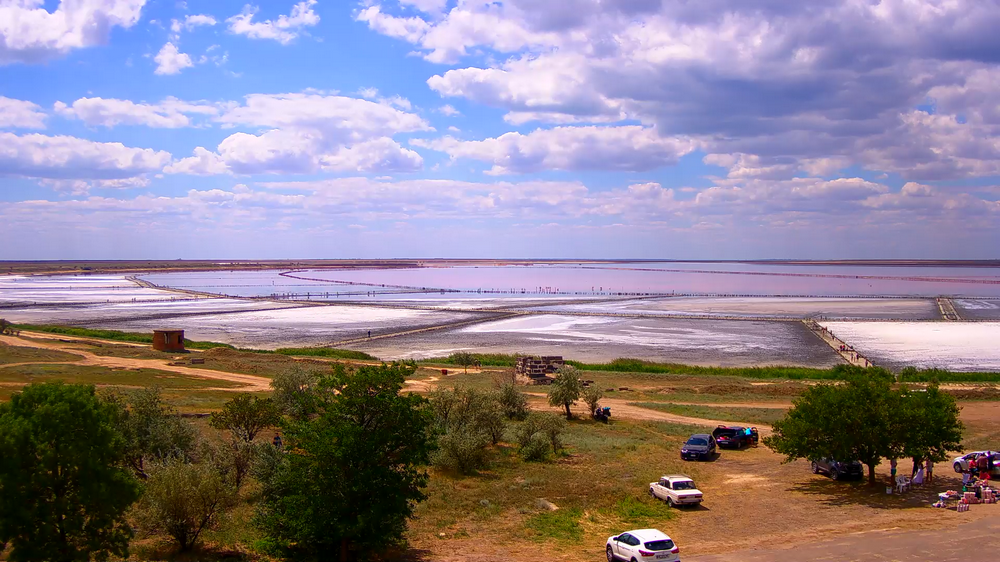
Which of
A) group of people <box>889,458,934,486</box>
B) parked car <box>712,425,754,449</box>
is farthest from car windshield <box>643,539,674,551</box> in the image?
parked car <box>712,425,754,449</box>

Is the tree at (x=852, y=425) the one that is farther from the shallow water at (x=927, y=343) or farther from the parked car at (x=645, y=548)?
the shallow water at (x=927, y=343)

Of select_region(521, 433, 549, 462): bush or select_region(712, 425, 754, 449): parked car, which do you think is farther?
select_region(712, 425, 754, 449): parked car

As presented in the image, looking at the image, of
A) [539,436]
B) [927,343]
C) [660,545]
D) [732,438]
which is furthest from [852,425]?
[927,343]

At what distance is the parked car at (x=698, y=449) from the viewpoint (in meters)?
24.8

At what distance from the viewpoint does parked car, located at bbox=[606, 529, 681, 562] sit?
13.8 metres

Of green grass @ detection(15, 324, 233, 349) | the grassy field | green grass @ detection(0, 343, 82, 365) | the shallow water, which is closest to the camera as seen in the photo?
the grassy field

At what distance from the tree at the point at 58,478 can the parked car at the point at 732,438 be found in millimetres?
20620

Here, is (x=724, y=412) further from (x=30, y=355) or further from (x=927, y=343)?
(x=30, y=355)

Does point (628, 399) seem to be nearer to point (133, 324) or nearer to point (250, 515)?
point (250, 515)

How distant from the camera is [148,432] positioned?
65.5ft

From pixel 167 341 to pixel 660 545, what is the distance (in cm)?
5067

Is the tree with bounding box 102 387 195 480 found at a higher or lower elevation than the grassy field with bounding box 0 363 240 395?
higher

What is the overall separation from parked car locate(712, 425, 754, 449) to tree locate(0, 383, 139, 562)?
20.6 meters

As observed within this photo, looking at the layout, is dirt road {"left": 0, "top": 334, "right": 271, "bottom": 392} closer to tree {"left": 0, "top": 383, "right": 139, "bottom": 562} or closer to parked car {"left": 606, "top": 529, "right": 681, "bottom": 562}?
tree {"left": 0, "top": 383, "right": 139, "bottom": 562}
